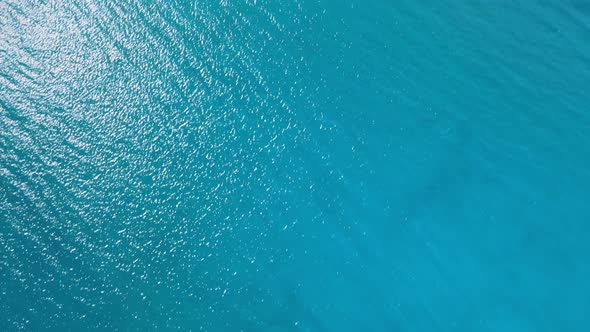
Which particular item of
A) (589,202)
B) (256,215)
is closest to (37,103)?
(256,215)

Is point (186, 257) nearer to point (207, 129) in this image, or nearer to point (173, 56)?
point (207, 129)

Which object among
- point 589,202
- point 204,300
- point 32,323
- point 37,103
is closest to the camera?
point 32,323

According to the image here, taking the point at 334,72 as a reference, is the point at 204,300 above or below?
below

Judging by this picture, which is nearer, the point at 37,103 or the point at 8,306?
the point at 8,306

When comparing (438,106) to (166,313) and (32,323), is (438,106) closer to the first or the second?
(166,313)

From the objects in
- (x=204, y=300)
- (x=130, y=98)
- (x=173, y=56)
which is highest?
(x=173, y=56)

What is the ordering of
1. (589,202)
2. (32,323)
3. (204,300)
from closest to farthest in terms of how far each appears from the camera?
(32,323)
(204,300)
(589,202)
